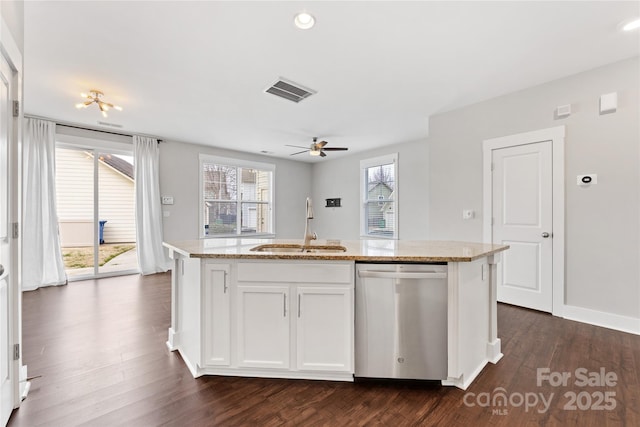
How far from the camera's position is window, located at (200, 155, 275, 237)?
6047mm

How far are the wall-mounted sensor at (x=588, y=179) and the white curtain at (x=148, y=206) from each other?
241 inches

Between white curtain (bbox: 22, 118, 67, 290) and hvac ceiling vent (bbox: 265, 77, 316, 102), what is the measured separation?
366 centimetres

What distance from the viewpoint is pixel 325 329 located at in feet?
6.07

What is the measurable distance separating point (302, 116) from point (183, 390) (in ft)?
11.6

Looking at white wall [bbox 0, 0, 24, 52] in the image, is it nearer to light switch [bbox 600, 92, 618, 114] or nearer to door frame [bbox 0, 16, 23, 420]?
door frame [bbox 0, 16, 23, 420]

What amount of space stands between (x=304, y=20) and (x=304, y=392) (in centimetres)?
254

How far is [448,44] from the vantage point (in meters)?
2.37

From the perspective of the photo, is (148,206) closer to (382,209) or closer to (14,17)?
(14,17)

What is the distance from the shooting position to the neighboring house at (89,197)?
458 cm

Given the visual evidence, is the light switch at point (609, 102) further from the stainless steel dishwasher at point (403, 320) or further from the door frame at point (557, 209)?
the stainless steel dishwasher at point (403, 320)

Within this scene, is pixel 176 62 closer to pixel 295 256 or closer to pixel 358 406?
pixel 295 256

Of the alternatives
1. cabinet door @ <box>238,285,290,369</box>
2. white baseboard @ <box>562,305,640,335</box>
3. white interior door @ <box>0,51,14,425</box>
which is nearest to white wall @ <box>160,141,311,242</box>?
white interior door @ <box>0,51,14,425</box>

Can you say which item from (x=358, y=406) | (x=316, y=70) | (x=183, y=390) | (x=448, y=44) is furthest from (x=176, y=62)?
(x=358, y=406)

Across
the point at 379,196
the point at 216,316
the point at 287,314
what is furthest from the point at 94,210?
the point at 379,196
